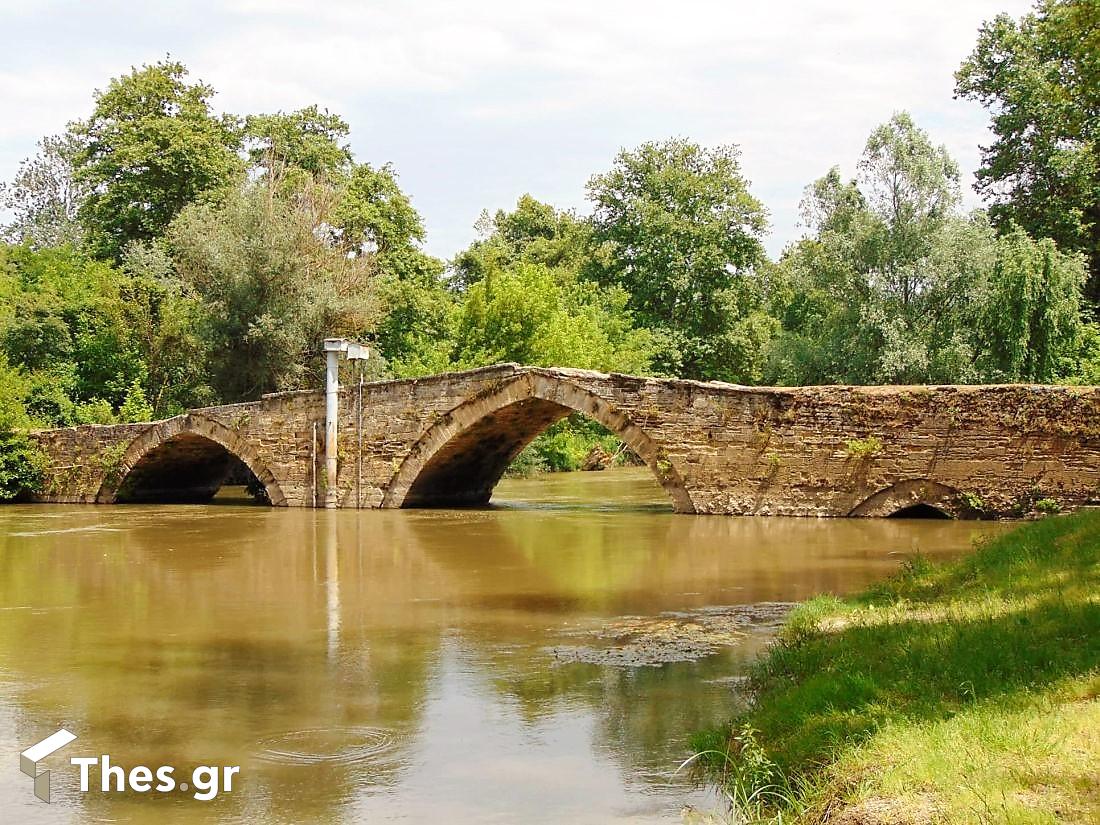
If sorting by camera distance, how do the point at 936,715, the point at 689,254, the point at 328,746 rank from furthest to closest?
the point at 689,254 < the point at 328,746 < the point at 936,715

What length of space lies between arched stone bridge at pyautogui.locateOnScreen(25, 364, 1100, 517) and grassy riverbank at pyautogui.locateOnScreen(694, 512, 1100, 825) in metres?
9.28

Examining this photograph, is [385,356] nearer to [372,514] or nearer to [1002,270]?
[372,514]

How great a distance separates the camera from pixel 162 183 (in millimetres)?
34688

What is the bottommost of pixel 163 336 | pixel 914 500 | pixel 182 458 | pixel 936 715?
pixel 936 715

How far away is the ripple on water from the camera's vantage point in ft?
17.3

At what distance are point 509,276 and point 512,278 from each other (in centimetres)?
→ 31

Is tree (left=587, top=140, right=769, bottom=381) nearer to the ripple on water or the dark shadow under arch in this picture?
the dark shadow under arch

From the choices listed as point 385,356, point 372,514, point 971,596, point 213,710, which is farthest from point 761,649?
point 385,356

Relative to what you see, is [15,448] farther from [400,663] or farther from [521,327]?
[400,663]

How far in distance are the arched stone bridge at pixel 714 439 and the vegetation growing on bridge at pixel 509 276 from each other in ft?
18.1

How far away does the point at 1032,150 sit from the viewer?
108 feet

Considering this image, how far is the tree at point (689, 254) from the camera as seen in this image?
4016 centimetres
